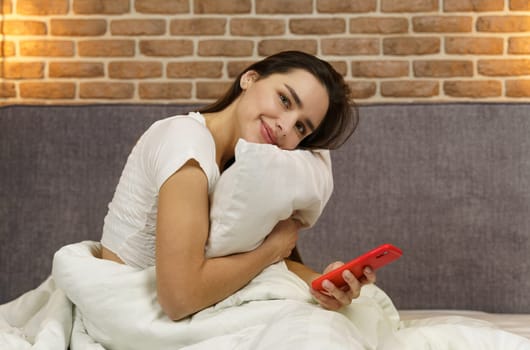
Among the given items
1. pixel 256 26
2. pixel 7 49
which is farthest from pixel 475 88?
pixel 7 49

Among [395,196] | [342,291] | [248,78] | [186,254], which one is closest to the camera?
[186,254]

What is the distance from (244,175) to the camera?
4.31 ft

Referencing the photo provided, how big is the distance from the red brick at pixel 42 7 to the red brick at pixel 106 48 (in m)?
0.15

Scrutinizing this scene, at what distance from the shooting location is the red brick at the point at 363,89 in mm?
2627

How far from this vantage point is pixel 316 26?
8.62ft

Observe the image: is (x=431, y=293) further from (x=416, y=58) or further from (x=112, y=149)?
(x=112, y=149)

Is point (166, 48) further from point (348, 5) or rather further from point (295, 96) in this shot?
point (295, 96)

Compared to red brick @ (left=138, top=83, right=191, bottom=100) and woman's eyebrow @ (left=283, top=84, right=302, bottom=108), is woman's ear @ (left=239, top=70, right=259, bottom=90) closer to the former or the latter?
woman's eyebrow @ (left=283, top=84, right=302, bottom=108)

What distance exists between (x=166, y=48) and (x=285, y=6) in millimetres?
470

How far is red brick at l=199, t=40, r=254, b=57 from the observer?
2.65m

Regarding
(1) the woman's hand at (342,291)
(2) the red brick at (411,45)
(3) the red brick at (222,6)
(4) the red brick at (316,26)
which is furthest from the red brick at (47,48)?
(1) the woman's hand at (342,291)

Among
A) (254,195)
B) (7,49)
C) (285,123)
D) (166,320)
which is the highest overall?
(7,49)

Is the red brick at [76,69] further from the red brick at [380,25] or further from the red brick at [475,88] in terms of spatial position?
the red brick at [475,88]

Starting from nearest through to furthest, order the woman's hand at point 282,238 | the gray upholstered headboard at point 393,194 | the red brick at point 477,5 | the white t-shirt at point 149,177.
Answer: the white t-shirt at point 149,177, the woman's hand at point 282,238, the gray upholstered headboard at point 393,194, the red brick at point 477,5
